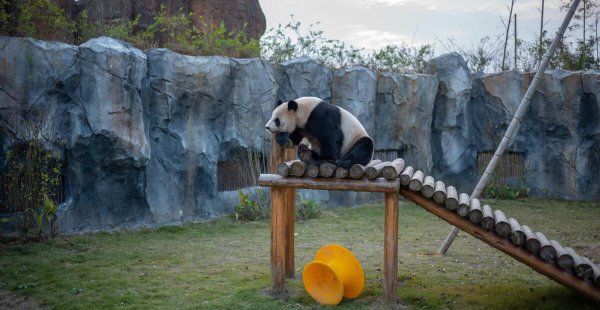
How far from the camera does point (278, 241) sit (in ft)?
18.4

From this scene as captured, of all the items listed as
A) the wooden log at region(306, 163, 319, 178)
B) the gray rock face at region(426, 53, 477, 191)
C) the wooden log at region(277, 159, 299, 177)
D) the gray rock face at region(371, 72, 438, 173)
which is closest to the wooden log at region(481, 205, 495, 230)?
the wooden log at region(306, 163, 319, 178)

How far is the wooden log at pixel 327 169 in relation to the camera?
17.6 feet

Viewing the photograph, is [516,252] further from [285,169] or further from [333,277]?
[285,169]

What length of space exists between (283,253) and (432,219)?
5595 mm

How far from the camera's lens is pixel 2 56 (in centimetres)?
742

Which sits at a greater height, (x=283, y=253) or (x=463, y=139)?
(x=463, y=139)

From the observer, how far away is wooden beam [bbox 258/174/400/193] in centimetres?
525

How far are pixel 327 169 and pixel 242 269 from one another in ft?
6.61

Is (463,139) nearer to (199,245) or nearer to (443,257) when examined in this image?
(443,257)

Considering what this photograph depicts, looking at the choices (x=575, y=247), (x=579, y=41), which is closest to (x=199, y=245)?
(x=575, y=247)

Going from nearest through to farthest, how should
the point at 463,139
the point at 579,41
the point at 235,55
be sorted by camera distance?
the point at 235,55, the point at 463,139, the point at 579,41

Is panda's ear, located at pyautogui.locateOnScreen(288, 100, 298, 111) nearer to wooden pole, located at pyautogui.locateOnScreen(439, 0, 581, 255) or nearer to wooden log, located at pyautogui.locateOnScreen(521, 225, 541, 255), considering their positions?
wooden log, located at pyautogui.locateOnScreen(521, 225, 541, 255)

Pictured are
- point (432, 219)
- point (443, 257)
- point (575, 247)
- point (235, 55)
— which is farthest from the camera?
point (235, 55)

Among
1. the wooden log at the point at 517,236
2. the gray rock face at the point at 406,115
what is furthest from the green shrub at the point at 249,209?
the wooden log at the point at 517,236
